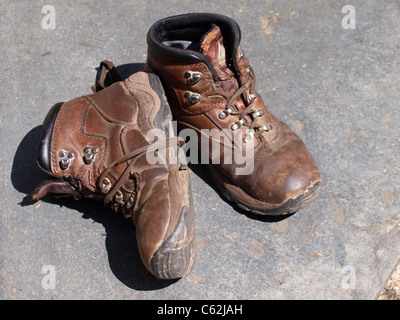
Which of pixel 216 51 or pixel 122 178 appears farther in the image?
pixel 216 51

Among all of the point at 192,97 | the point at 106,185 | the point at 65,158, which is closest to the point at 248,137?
the point at 192,97

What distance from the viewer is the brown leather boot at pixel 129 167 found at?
1.77 meters

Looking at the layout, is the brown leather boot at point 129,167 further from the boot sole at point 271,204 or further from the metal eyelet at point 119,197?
the boot sole at point 271,204

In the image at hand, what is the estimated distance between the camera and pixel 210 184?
2.24 meters

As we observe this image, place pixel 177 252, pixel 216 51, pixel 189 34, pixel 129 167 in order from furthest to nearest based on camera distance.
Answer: pixel 189 34, pixel 216 51, pixel 129 167, pixel 177 252

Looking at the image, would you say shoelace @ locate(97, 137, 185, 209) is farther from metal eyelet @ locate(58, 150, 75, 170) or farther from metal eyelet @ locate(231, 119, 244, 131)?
metal eyelet @ locate(231, 119, 244, 131)

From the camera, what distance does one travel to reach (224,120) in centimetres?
207

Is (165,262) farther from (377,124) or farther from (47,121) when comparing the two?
(377,124)

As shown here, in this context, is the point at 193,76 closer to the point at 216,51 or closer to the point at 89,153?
the point at 216,51

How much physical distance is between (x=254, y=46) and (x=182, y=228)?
1.45 metres

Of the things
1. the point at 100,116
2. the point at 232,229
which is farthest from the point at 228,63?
the point at 232,229

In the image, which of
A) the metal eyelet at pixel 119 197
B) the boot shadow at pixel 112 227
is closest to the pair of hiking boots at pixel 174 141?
the metal eyelet at pixel 119 197

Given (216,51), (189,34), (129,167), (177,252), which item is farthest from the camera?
(189,34)

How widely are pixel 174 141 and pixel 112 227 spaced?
0.52 metres
